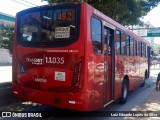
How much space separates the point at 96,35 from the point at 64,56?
105cm

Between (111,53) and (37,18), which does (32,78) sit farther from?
(111,53)

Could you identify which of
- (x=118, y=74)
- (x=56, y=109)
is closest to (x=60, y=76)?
(x=56, y=109)

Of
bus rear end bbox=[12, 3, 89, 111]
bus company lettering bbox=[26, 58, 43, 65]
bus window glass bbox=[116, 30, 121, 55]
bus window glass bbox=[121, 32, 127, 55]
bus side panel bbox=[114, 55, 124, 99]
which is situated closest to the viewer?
bus rear end bbox=[12, 3, 89, 111]

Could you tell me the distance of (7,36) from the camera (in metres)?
11.3

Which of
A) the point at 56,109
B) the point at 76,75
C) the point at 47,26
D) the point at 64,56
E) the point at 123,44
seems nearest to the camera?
the point at 76,75

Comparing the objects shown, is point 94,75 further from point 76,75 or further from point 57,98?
point 57,98

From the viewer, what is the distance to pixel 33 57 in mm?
7016

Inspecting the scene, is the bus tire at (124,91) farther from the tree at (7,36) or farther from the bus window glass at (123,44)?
the tree at (7,36)

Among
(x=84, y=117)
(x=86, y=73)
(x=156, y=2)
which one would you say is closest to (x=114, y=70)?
(x=84, y=117)

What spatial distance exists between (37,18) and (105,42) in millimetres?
2040

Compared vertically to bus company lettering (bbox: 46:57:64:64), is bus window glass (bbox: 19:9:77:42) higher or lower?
higher

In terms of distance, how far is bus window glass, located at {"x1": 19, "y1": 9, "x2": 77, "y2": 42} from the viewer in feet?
21.5

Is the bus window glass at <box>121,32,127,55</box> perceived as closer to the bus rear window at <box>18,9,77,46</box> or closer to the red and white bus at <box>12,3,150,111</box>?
the red and white bus at <box>12,3,150,111</box>

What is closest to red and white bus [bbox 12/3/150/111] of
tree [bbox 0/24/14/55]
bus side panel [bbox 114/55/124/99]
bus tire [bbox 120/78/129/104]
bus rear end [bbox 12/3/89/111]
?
bus rear end [bbox 12/3/89/111]
